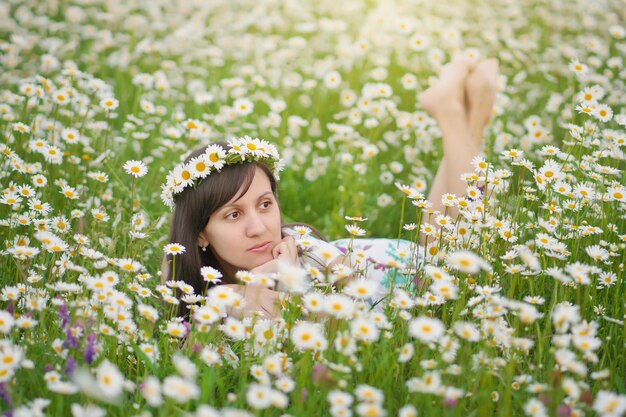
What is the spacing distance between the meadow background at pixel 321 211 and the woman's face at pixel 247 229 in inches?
11.8

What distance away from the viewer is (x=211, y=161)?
2.70 meters

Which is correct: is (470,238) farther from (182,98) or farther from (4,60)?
(4,60)

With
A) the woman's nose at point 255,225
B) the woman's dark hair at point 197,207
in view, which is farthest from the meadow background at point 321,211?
the woman's nose at point 255,225

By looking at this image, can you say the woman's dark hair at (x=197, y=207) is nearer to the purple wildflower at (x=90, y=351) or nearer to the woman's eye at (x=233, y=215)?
the woman's eye at (x=233, y=215)

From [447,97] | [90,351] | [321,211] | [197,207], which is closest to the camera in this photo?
[90,351]

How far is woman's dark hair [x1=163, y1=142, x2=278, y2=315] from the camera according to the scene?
106 inches

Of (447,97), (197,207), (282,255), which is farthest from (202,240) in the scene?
(447,97)

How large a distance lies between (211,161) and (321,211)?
1.39m

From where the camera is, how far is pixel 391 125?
4.92m

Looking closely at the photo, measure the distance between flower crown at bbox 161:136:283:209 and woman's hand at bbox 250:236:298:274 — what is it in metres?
0.37

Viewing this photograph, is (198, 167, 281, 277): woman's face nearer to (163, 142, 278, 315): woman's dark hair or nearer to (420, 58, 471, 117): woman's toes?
(163, 142, 278, 315): woman's dark hair

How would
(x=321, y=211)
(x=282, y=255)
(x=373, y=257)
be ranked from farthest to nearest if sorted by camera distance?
(x=321, y=211), (x=282, y=255), (x=373, y=257)

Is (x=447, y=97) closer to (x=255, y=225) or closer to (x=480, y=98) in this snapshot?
(x=480, y=98)

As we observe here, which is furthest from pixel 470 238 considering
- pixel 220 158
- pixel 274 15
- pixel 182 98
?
pixel 274 15
